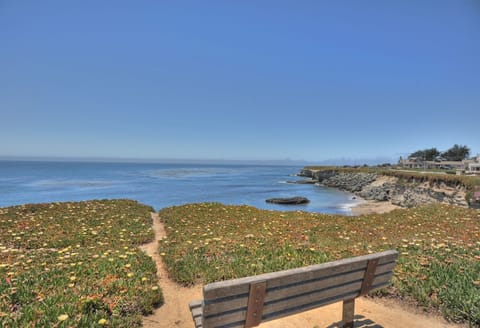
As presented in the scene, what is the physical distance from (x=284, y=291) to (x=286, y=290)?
3 cm

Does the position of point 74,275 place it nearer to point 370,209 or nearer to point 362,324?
point 362,324

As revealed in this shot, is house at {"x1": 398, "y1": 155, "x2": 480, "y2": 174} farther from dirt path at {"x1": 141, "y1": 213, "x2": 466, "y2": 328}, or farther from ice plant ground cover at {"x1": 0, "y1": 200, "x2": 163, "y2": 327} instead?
ice plant ground cover at {"x1": 0, "y1": 200, "x2": 163, "y2": 327}

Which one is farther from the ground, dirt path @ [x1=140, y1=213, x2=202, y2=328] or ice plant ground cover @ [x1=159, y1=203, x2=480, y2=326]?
ice plant ground cover @ [x1=159, y1=203, x2=480, y2=326]

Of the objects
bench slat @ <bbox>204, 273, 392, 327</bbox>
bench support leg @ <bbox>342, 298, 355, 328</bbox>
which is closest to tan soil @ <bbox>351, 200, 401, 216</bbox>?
bench support leg @ <bbox>342, 298, 355, 328</bbox>

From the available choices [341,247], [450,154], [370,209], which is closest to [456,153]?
[450,154]

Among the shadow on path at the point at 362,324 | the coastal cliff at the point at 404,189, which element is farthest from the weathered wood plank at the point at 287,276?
the coastal cliff at the point at 404,189

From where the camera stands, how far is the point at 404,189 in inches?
1308

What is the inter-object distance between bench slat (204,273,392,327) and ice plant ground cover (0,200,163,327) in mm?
1938

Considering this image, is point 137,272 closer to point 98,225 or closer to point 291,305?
point 291,305

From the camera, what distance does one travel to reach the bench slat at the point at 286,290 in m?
2.33

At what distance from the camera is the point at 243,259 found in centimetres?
585

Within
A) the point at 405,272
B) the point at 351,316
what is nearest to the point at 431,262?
the point at 405,272

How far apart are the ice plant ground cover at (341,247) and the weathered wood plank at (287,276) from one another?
2.03 m

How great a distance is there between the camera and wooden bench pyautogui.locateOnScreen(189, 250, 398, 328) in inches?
91.9
